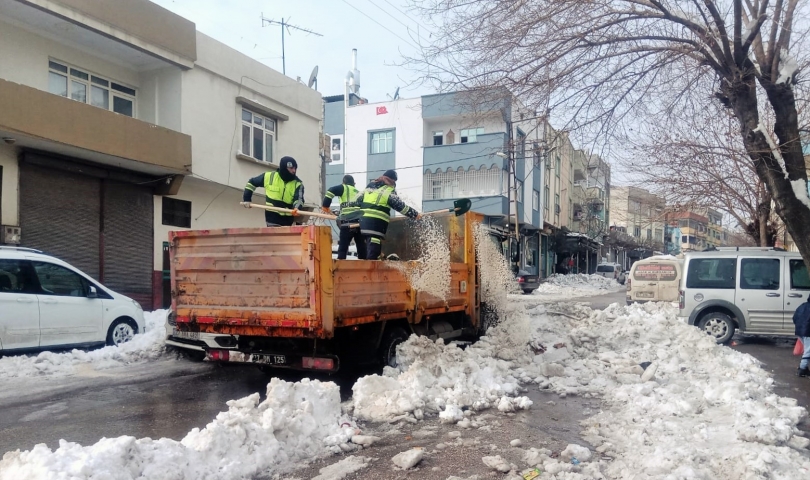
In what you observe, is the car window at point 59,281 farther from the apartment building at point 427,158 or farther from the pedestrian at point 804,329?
the apartment building at point 427,158

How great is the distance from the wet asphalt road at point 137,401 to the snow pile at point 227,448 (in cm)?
98

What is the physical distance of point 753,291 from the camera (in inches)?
416

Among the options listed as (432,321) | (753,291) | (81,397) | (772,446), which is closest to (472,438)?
(772,446)

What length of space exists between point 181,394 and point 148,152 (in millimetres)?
7950

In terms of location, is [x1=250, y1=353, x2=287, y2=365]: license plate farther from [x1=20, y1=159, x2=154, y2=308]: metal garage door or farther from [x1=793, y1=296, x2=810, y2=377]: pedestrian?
[x1=20, y1=159, x2=154, y2=308]: metal garage door

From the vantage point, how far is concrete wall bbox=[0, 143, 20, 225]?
36.4 feet

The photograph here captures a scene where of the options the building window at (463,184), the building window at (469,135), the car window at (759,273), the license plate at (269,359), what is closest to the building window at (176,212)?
the license plate at (269,359)

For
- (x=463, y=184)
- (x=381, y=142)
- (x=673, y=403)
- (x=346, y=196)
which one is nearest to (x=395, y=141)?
(x=381, y=142)

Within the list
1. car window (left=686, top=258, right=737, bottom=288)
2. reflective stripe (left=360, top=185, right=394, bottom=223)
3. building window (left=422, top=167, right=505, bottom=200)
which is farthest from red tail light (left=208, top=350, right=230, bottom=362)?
building window (left=422, top=167, right=505, bottom=200)

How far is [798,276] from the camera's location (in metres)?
10.3

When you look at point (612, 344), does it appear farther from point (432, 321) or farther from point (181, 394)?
point (181, 394)

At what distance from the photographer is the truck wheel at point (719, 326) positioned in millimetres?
10781

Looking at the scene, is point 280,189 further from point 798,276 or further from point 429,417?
point 798,276

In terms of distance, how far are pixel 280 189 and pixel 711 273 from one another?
8107mm
